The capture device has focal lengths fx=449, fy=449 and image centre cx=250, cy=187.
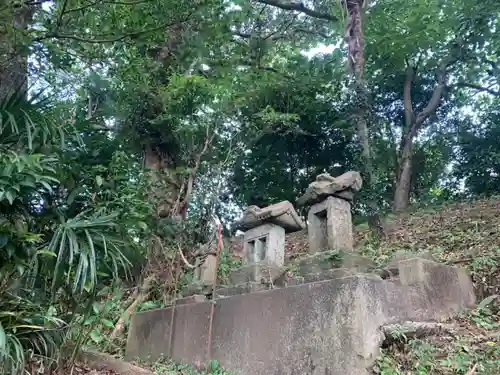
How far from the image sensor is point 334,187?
16.8ft

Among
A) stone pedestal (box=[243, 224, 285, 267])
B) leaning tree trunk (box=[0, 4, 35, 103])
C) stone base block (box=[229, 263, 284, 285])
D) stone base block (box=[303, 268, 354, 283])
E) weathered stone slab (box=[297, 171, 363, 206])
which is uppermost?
leaning tree trunk (box=[0, 4, 35, 103])

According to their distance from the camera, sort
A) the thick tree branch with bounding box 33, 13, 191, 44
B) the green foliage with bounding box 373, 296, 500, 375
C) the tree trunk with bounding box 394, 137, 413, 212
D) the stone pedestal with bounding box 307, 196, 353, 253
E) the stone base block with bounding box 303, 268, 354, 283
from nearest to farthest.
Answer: the green foliage with bounding box 373, 296, 500, 375, the stone base block with bounding box 303, 268, 354, 283, the thick tree branch with bounding box 33, 13, 191, 44, the stone pedestal with bounding box 307, 196, 353, 253, the tree trunk with bounding box 394, 137, 413, 212

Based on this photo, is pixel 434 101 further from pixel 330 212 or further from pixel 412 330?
pixel 412 330

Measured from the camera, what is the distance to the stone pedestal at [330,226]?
16.1ft

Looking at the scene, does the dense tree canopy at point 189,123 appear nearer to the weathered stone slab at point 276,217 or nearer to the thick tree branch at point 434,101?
the thick tree branch at point 434,101

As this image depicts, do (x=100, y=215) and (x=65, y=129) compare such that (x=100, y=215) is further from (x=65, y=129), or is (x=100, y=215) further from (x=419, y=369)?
(x=419, y=369)

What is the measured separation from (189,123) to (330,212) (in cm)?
363

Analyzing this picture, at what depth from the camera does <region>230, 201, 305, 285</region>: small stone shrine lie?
5500mm

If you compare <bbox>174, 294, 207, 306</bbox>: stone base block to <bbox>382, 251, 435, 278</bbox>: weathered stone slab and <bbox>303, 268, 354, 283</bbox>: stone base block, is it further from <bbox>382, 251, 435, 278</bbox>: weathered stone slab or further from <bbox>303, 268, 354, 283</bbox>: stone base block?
<bbox>382, 251, 435, 278</bbox>: weathered stone slab

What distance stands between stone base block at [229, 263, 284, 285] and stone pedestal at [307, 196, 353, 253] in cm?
53

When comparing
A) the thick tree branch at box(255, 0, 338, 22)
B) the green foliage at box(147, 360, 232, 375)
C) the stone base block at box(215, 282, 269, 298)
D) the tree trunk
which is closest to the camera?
the green foliage at box(147, 360, 232, 375)

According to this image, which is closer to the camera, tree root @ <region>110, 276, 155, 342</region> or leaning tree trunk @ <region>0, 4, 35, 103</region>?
leaning tree trunk @ <region>0, 4, 35, 103</region>

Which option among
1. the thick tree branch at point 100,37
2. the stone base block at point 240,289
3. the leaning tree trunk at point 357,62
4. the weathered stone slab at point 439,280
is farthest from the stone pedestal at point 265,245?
the leaning tree trunk at point 357,62

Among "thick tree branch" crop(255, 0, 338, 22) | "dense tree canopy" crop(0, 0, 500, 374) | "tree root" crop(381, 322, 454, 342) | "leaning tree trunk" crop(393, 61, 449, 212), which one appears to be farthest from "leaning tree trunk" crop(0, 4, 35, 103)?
"leaning tree trunk" crop(393, 61, 449, 212)
